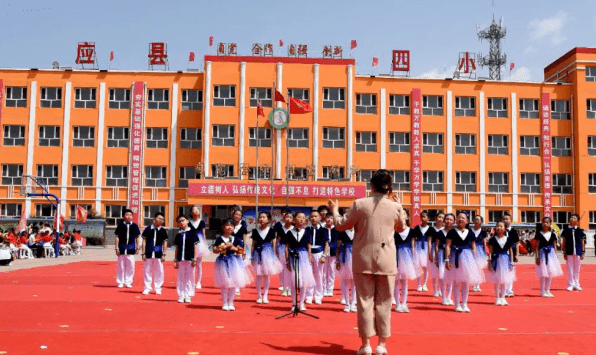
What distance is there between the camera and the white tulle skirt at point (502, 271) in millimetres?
11523

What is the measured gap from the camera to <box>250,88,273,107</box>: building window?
41281 millimetres

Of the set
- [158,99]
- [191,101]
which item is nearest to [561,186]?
[191,101]

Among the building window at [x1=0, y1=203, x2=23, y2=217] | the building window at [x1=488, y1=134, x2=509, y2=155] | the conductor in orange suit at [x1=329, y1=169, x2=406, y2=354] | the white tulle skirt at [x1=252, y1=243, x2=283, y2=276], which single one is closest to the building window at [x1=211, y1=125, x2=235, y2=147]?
the building window at [x1=0, y1=203, x2=23, y2=217]

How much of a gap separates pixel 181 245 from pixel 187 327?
3.69 m

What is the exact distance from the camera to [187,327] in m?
8.49

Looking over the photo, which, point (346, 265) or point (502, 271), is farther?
point (502, 271)

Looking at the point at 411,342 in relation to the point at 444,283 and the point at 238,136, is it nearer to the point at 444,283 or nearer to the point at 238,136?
the point at 444,283

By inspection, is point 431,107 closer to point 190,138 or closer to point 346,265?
point 190,138

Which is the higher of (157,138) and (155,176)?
(157,138)

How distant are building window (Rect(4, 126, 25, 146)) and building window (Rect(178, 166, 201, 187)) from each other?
11494 millimetres

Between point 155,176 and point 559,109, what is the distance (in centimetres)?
3037

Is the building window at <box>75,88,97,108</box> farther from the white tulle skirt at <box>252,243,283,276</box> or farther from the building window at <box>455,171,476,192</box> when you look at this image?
the white tulle skirt at <box>252,243,283,276</box>

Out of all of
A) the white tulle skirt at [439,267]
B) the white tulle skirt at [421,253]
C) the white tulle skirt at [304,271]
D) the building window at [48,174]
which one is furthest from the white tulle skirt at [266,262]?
the building window at [48,174]

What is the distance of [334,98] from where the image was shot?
41.7 meters
